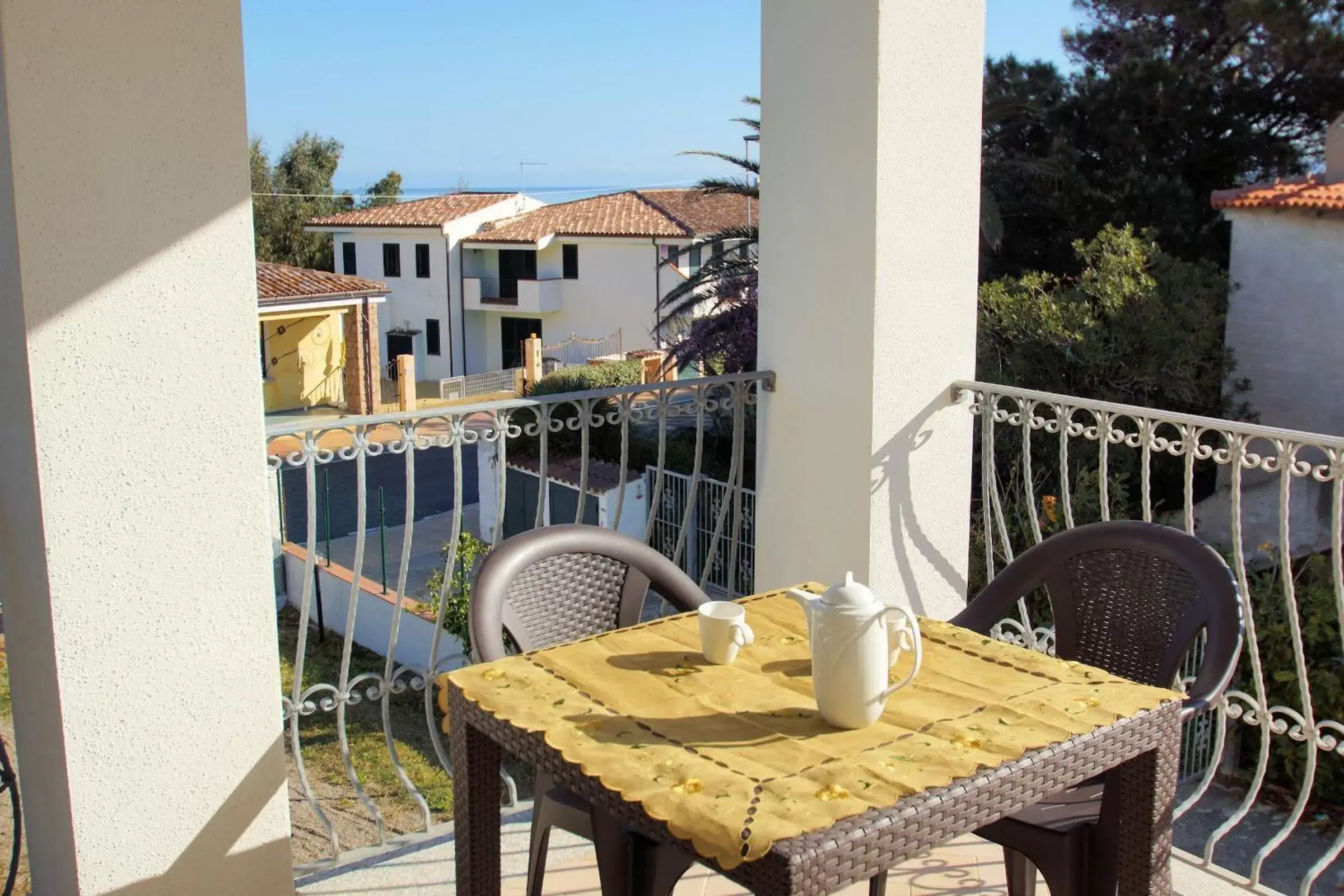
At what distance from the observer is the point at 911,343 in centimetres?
342

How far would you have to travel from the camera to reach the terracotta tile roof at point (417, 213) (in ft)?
114

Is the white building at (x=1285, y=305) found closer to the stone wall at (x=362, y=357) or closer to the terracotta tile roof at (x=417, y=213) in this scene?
the stone wall at (x=362, y=357)

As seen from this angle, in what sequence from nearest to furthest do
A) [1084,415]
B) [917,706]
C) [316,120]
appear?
1. [917,706]
2. [1084,415]
3. [316,120]

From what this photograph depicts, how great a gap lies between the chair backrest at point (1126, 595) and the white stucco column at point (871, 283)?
0.95 metres

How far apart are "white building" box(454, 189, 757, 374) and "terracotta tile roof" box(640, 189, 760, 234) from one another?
38 millimetres

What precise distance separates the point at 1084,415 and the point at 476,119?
35100 millimetres

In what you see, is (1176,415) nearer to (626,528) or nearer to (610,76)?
(626,528)

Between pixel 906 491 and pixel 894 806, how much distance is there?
2.06 meters

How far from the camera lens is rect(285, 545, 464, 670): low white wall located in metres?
13.6

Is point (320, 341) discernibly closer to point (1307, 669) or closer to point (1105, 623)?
point (1307, 669)

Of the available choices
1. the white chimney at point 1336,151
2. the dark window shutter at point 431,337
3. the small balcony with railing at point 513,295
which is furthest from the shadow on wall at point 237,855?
the dark window shutter at point 431,337

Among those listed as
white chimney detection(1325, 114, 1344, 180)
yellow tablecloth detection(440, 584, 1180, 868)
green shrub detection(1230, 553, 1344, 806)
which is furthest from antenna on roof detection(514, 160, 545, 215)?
yellow tablecloth detection(440, 584, 1180, 868)

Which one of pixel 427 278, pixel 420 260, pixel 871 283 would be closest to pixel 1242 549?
pixel 871 283

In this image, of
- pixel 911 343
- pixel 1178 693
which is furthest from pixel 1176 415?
pixel 1178 693
